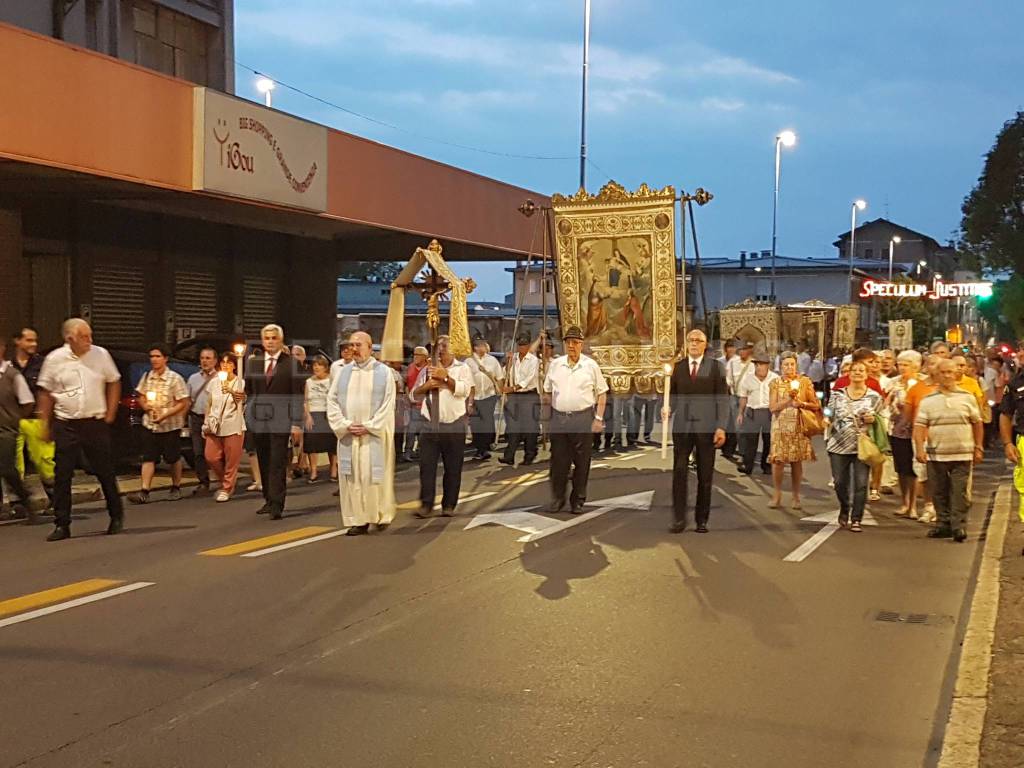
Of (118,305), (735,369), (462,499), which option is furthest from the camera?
(118,305)

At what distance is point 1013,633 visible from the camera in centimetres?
700

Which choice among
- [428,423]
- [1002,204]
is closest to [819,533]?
[428,423]

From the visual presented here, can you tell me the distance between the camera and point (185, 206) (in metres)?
21.4

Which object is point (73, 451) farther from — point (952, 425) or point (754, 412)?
point (754, 412)

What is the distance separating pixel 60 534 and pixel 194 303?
13607 mm

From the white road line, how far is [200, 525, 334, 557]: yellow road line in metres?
4.27

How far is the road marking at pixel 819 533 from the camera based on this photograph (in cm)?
1014

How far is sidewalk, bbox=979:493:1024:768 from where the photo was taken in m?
5.04

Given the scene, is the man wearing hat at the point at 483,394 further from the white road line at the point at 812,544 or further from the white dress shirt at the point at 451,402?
the white road line at the point at 812,544

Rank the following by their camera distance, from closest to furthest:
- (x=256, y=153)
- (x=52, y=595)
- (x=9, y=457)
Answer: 1. (x=52, y=595)
2. (x=9, y=457)
3. (x=256, y=153)

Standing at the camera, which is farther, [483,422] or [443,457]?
[483,422]

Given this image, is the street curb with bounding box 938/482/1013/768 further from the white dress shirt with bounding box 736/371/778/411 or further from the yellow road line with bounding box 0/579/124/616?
the white dress shirt with bounding box 736/371/778/411

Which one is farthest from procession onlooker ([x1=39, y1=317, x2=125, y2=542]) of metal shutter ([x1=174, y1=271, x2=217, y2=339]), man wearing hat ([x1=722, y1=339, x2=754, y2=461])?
metal shutter ([x1=174, y1=271, x2=217, y2=339])

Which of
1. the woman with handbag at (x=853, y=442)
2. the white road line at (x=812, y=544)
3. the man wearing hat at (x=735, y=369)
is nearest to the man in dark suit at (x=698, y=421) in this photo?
the white road line at (x=812, y=544)
